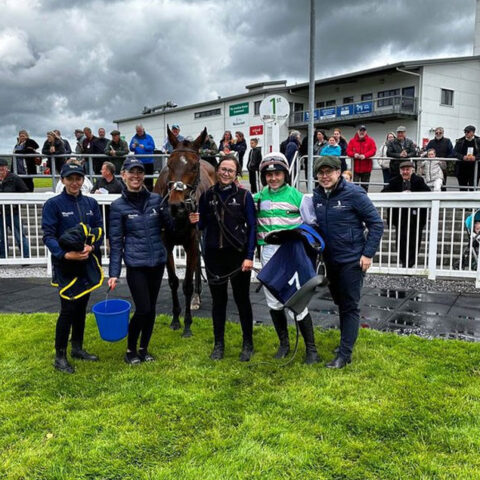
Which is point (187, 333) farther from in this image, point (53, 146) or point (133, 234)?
point (53, 146)

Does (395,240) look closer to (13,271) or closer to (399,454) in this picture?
(399,454)

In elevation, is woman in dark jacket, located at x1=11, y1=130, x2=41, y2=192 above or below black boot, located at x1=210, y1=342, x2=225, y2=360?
above

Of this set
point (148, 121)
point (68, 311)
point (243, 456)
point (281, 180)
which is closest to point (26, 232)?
point (68, 311)

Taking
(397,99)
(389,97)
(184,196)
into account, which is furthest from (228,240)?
(389,97)

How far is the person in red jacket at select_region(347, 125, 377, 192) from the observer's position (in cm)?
1166

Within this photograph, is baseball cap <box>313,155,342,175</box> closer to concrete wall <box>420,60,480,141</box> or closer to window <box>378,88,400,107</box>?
window <box>378,88,400,107</box>

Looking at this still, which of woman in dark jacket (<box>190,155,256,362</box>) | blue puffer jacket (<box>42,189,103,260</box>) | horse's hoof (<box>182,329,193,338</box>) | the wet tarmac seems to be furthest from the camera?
the wet tarmac

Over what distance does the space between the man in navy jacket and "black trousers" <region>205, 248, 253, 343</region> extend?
0.81m

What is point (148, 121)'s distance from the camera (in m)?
50.2

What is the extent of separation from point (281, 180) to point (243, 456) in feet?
7.90

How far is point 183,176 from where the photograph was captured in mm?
4773

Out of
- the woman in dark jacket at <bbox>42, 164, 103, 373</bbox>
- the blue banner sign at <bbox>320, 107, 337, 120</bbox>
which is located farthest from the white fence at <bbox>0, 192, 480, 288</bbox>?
the blue banner sign at <bbox>320, 107, 337, 120</bbox>

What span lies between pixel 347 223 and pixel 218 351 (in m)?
1.80

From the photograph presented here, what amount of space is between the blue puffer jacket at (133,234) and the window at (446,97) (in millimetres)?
31621
